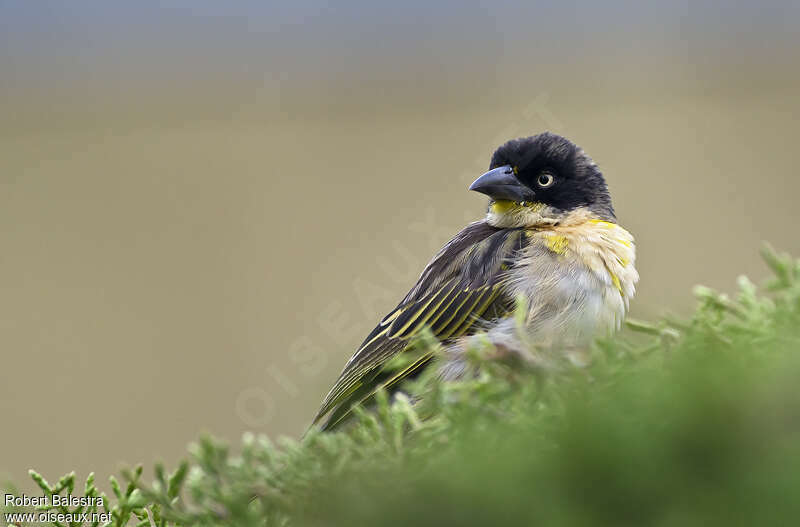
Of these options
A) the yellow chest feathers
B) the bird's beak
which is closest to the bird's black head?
the bird's beak

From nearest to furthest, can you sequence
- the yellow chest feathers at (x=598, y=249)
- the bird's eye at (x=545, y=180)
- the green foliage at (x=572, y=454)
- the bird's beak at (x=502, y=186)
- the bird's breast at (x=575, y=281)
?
the green foliage at (x=572, y=454) < the bird's breast at (x=575, y=281) < the yellow chest feathers at (x=598, y=249) < the bird's beak at (x=502, y=186) < the bird's eye at (x=545, y=180)

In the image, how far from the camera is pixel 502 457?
0.87 meters

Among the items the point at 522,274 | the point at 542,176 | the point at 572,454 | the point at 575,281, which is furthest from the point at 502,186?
the point at 572,454

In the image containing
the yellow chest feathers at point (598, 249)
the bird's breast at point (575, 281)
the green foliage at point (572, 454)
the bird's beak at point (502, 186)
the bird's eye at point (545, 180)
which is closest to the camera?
the green foliage at point (572, 454)

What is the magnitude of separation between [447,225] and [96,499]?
5.66m

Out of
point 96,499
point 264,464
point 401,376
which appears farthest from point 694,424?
point 401,376

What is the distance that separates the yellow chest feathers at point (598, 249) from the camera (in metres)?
3.36

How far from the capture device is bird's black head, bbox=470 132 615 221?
369cm

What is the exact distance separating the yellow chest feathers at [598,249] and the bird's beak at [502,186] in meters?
0.17

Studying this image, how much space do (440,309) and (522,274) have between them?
359 millimetres

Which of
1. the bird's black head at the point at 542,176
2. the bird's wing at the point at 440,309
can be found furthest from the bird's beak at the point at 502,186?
the bird's wing at the point at 440,309

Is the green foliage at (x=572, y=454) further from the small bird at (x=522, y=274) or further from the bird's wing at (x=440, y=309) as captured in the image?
the bird's wing at (x=440, y=309)

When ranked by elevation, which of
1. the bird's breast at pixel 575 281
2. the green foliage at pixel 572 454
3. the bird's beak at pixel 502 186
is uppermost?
the bird's beak at pixel 502 186

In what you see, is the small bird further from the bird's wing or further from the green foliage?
the green foliage
